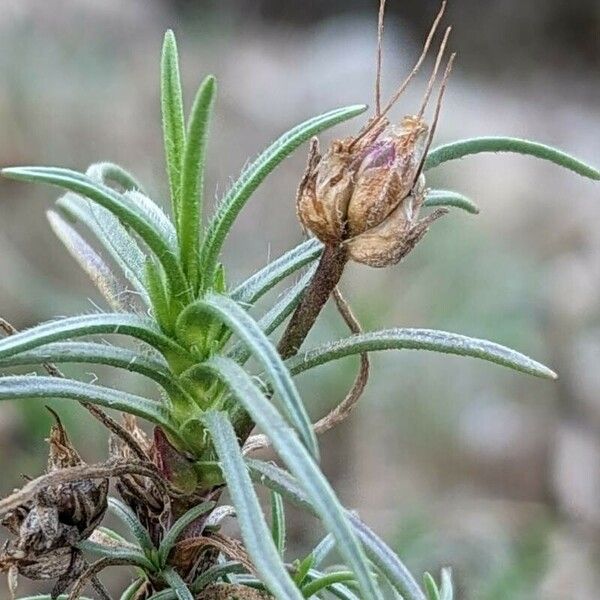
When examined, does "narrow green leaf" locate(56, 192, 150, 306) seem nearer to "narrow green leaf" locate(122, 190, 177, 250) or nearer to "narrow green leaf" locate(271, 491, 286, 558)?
"narrow green leaf" locate(122, 190, 177, 250)

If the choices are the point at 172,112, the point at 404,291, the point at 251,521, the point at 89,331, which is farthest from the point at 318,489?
the point at 404,291

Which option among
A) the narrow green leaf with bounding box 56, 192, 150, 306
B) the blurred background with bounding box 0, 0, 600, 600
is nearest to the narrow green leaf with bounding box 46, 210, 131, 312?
the narrow green leaf with bounding box 56, 192, 150, 306

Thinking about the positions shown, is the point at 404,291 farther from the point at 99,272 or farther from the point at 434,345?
the point at 434,345

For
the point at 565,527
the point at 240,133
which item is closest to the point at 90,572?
the point at 565,527

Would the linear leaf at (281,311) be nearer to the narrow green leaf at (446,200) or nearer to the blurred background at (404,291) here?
the narrow green leaf at (446,200)

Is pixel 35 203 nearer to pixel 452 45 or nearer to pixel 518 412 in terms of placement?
pixel 518 412

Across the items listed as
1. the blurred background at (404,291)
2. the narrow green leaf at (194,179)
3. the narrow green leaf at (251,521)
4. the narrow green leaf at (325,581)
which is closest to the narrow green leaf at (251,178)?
the narrow green leaf at (194,179)
